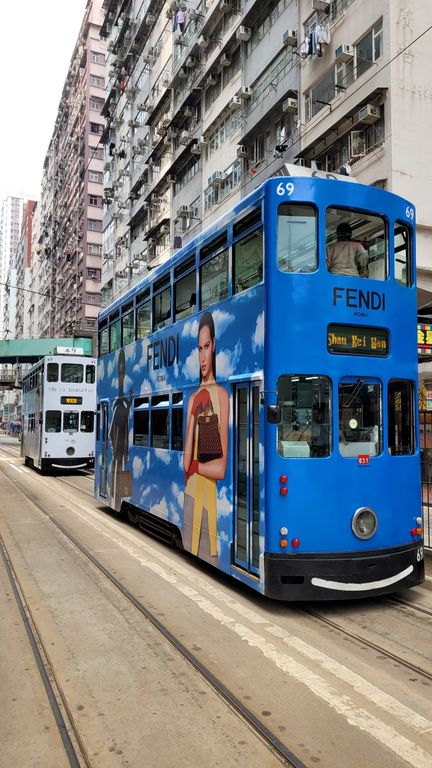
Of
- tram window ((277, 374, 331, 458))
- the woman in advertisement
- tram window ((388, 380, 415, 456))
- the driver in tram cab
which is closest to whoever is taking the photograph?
tram window ((277, 374, 331, 458))

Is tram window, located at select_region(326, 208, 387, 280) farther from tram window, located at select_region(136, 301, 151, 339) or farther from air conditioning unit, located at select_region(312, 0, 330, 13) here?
air conditioning unit, located at select_region(312, 0, 330, 13)

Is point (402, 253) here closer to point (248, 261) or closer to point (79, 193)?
point (248, 261)

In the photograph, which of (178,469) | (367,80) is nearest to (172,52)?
(367,80)

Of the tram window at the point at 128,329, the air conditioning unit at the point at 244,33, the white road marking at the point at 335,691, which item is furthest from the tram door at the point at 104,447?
the air conditioning unit at the point at 244,33

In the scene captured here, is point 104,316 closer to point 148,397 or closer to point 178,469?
point 148,397

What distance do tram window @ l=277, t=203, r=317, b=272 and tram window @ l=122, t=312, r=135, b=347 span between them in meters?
5.20

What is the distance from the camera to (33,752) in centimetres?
347

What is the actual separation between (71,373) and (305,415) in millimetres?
17683

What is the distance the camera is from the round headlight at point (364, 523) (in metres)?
5.93

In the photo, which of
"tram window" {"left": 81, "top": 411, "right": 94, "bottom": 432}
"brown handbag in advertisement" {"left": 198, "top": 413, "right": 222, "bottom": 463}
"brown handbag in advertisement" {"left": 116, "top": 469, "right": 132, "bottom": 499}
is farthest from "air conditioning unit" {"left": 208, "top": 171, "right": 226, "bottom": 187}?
"brown handbag in advertisement" {"left": 198, "top": 413, "right": 222, "bottom": 463}

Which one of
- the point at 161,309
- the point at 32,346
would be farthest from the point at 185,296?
the point at 32,346

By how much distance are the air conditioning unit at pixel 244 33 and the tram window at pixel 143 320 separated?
63.1ft

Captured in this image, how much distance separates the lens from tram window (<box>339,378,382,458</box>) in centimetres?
605

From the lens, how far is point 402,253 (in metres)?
6.78
